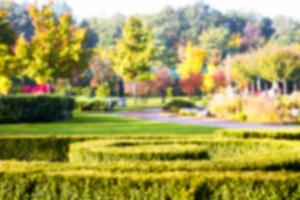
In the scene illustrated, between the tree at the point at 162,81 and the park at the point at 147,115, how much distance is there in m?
0.13

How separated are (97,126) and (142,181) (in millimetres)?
17146

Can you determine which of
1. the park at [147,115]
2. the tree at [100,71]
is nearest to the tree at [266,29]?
the park at [147,115]

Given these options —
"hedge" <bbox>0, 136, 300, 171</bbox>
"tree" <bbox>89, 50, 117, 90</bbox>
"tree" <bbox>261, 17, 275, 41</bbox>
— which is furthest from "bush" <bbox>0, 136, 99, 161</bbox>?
"tree" <bbox>261, 17, 275, 41</bbox>

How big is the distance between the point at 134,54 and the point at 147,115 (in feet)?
54.9

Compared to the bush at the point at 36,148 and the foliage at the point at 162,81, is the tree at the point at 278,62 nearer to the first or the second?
the foliage at the point at 162,81

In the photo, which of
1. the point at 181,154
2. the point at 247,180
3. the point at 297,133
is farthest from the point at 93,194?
the point at 297,133

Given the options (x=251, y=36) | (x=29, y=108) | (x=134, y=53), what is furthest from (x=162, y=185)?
(x=251, y=36)

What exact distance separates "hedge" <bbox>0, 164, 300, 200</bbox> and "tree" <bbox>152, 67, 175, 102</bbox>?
47.0m

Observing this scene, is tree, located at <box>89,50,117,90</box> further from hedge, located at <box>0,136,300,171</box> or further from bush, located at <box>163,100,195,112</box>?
hedge, located at <box>0,136,300,171</box>

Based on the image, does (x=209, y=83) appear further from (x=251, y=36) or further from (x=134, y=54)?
(x=251, y=36)

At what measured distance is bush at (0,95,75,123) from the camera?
90.0 ft

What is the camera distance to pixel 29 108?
27.9 meters

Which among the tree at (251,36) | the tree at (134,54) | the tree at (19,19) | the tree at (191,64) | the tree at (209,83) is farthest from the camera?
the tree at (251,36)

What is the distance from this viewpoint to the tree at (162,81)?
54.9 metres
